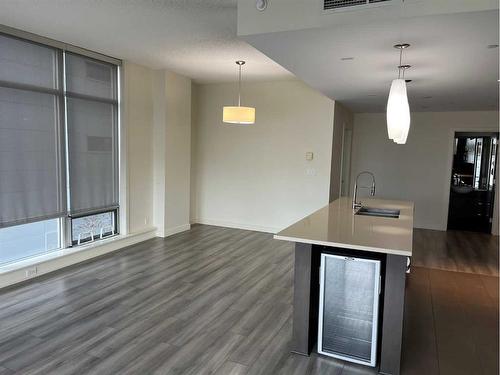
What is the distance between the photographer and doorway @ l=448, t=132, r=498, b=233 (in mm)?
7172

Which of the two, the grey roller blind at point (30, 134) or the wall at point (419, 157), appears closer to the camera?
the grey roller blind at point (30, 134)

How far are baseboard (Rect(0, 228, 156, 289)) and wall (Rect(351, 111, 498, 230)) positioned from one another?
16.4 feet

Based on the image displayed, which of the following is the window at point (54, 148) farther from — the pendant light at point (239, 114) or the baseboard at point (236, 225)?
the baseboard at point (236, 225)

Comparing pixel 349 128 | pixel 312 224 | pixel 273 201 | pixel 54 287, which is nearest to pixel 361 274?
pixel 312 224

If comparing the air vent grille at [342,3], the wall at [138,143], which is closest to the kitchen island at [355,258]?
the air vent grille at [342,3]

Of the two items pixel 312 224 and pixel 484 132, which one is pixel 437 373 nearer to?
pixel 312 224

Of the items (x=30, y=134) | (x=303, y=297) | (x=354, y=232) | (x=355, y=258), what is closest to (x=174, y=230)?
(x=30, y=134)

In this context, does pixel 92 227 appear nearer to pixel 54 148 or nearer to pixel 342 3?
pixel 54 148

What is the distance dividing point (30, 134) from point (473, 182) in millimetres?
7753

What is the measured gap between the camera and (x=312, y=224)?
2971 mm

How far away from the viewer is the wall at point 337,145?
247 inches

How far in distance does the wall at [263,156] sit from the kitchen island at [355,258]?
127 inches

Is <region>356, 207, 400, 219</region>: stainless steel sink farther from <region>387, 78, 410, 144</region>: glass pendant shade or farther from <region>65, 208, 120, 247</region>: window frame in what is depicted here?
<region>65, 208, 120, 247</region>: window frame

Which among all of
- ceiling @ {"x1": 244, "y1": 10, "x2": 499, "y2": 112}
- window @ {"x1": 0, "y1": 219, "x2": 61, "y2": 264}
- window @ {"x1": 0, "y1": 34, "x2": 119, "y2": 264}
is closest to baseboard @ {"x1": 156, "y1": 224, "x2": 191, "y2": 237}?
window @ {"x1": 0, "y1": 34, "x2": 119, "y2": 264}
